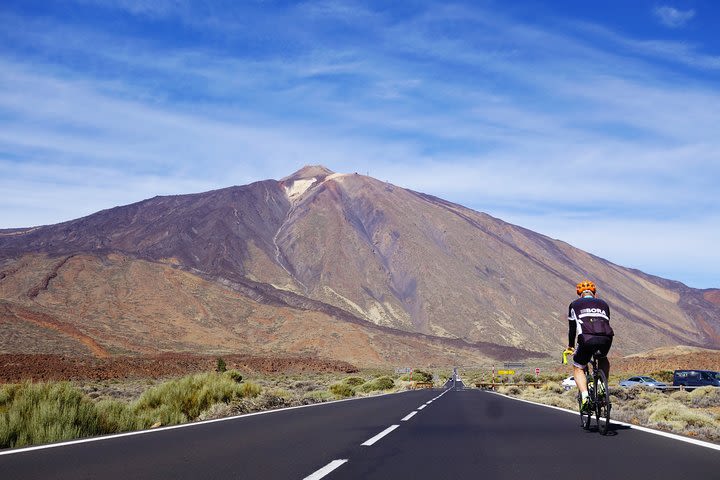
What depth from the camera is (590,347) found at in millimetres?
10469

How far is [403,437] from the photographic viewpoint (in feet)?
Answer: 36.3

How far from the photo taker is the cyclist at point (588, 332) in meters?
10.4

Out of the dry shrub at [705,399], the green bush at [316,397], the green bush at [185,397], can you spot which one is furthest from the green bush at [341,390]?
the dry shrub at [705,399]

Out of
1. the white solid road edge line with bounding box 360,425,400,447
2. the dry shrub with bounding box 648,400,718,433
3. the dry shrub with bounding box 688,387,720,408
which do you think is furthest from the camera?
the dry shrub with bounding box 688,387,720,408

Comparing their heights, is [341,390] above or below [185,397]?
below

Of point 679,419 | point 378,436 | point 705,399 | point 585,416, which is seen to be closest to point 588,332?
point 585,416

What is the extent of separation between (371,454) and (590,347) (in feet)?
12.6

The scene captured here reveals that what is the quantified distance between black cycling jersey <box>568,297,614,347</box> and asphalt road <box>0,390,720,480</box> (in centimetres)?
156

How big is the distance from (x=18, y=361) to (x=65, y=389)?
48915 mm

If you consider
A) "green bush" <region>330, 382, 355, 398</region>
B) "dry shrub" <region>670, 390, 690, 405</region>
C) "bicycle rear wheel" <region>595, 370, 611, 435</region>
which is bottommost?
"green bush" <region>330, 382, 355, 398</region>

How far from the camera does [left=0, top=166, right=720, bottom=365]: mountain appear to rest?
104m

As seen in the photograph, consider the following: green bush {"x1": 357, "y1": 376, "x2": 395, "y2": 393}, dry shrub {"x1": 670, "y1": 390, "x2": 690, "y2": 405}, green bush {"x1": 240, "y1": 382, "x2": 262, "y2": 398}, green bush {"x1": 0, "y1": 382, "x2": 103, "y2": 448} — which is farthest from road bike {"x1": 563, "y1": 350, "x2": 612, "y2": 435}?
green bush {"x1": 357, "y1": 376, "x2": 395, "y2": 393}

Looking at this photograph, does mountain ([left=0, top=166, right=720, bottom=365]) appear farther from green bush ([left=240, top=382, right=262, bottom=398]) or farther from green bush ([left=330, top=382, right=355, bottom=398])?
green bush ([left=240, top=382, right=262, bottom=398])

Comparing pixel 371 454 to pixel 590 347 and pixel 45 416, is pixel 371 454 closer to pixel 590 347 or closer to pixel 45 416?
pixel 590 347
